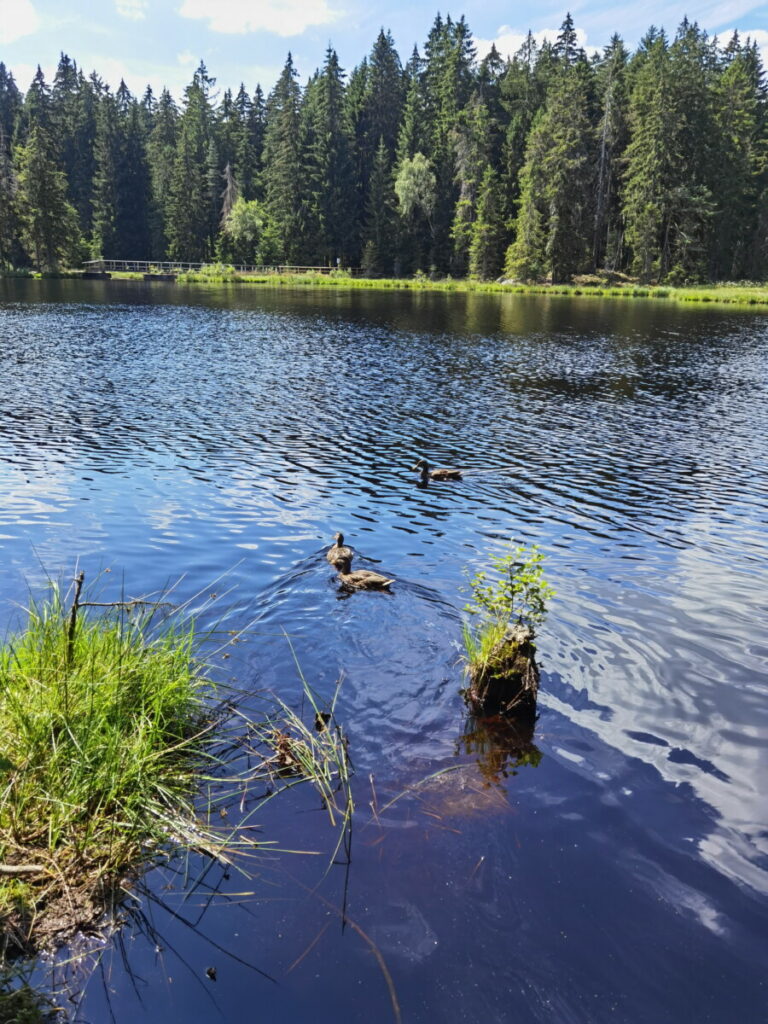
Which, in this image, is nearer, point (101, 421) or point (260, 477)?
point (260, 477)

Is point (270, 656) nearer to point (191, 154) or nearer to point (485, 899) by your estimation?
point (485, 899)

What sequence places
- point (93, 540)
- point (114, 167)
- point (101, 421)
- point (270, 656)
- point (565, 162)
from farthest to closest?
point (114, 167)
point (565, 162)
point (101, 421)
point (93, 540)
point (270, 656)

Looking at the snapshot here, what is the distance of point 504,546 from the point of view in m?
12.8

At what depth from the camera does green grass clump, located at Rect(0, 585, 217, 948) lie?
4.71 m

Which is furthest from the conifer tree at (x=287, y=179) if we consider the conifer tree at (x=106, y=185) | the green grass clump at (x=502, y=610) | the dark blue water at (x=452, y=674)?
the green grass clump at (x=502, y=610)

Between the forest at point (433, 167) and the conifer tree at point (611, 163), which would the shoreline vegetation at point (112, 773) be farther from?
the conifer tree at point (611, 163)

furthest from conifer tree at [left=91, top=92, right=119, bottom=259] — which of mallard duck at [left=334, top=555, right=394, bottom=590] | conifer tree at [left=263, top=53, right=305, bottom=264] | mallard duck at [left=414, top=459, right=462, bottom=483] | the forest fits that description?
mallard duck at [left=334, top=555, right=394, bottom=590]

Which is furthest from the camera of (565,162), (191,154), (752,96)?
(191,154)

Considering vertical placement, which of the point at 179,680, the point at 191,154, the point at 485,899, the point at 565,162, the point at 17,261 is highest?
the point at 191,154

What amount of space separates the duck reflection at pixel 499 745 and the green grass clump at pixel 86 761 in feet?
8.81

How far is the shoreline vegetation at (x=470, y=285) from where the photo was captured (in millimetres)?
81562

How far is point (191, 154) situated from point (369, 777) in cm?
13312

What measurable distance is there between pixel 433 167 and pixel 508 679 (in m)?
117

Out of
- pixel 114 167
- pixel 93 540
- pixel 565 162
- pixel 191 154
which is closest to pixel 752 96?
pixel 565 162
